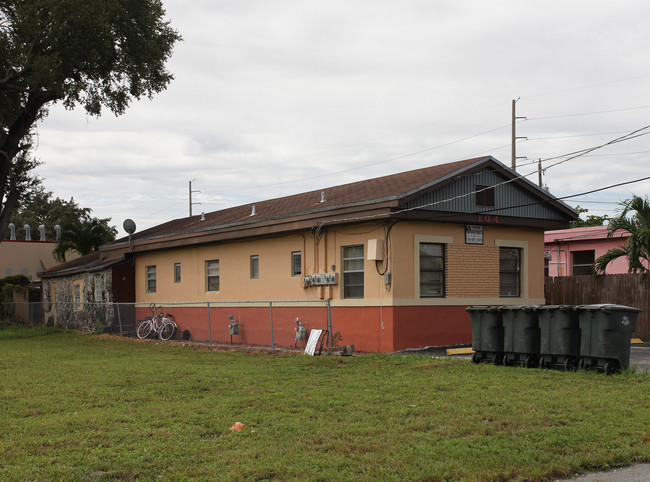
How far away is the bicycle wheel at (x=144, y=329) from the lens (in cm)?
2425

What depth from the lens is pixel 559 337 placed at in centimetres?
1262

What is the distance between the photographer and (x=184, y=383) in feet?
38.4

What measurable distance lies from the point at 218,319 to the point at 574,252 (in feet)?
54.1

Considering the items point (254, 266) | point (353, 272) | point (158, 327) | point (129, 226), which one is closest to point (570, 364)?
point (353, 272)

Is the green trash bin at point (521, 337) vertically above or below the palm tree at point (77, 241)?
below

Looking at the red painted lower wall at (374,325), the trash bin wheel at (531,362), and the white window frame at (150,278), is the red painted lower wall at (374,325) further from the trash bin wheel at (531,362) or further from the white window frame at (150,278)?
the white window frame at (150,278)

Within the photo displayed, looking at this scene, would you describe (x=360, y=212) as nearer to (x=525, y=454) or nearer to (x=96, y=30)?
(x=525, y=454)

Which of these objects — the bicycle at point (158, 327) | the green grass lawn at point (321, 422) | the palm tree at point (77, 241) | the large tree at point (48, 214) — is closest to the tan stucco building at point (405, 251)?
the bicycle at point (158, 327)

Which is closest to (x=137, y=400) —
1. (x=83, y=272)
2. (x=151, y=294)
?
(x=151, y=294)

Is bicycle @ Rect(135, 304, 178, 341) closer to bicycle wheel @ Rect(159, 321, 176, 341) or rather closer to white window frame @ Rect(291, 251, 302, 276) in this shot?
bicycle wheel @ Rect(159, 321, 176, 341)

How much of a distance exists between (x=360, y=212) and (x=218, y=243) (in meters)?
7.25

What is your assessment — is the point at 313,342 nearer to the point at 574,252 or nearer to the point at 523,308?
the point at 523,308

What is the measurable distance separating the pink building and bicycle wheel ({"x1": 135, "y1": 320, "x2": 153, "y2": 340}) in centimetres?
1614

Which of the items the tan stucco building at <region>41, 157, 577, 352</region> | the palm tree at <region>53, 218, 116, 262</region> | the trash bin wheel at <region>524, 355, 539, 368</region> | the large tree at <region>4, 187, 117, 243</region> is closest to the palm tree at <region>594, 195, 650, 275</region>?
the tan stucco building at <region>41, 157, 577, 352</region>
